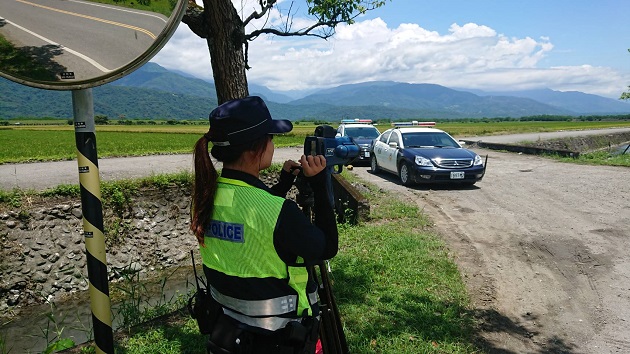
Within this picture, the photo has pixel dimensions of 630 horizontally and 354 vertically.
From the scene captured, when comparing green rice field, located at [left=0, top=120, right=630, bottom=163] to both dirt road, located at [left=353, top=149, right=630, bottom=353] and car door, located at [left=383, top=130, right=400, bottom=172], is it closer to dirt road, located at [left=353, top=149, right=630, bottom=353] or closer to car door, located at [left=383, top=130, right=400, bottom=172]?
car door, located at [left=383, top=130, right=400, bottom=172]

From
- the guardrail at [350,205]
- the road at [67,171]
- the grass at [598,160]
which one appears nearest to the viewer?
the guardrail at [350,205]

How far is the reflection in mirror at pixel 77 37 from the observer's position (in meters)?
2.10

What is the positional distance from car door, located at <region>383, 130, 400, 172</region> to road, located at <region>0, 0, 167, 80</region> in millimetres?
11555

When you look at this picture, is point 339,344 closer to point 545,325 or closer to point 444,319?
point 444,319

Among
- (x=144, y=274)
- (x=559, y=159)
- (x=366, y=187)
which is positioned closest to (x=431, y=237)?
(x=366, y=187)

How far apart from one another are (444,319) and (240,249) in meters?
3.23

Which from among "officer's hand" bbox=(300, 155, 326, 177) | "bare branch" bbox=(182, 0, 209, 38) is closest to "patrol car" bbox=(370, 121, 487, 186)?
"bare branch" bbox=(182, 0, 209, 38)

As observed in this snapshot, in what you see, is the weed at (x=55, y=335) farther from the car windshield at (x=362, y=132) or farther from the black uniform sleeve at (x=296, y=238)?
the car windshield at (x=362, y=132)

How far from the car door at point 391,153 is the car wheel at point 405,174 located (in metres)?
0.47

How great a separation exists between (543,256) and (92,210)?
6.28 metres

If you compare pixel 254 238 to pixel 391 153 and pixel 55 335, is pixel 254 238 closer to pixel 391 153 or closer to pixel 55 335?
pixel 55 335

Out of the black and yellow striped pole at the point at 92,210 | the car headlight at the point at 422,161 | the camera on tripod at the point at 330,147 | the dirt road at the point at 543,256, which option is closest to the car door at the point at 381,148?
the dirt road at the point at 543,256

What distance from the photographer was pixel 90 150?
2.48 m

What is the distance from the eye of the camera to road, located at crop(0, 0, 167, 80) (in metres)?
2.09
